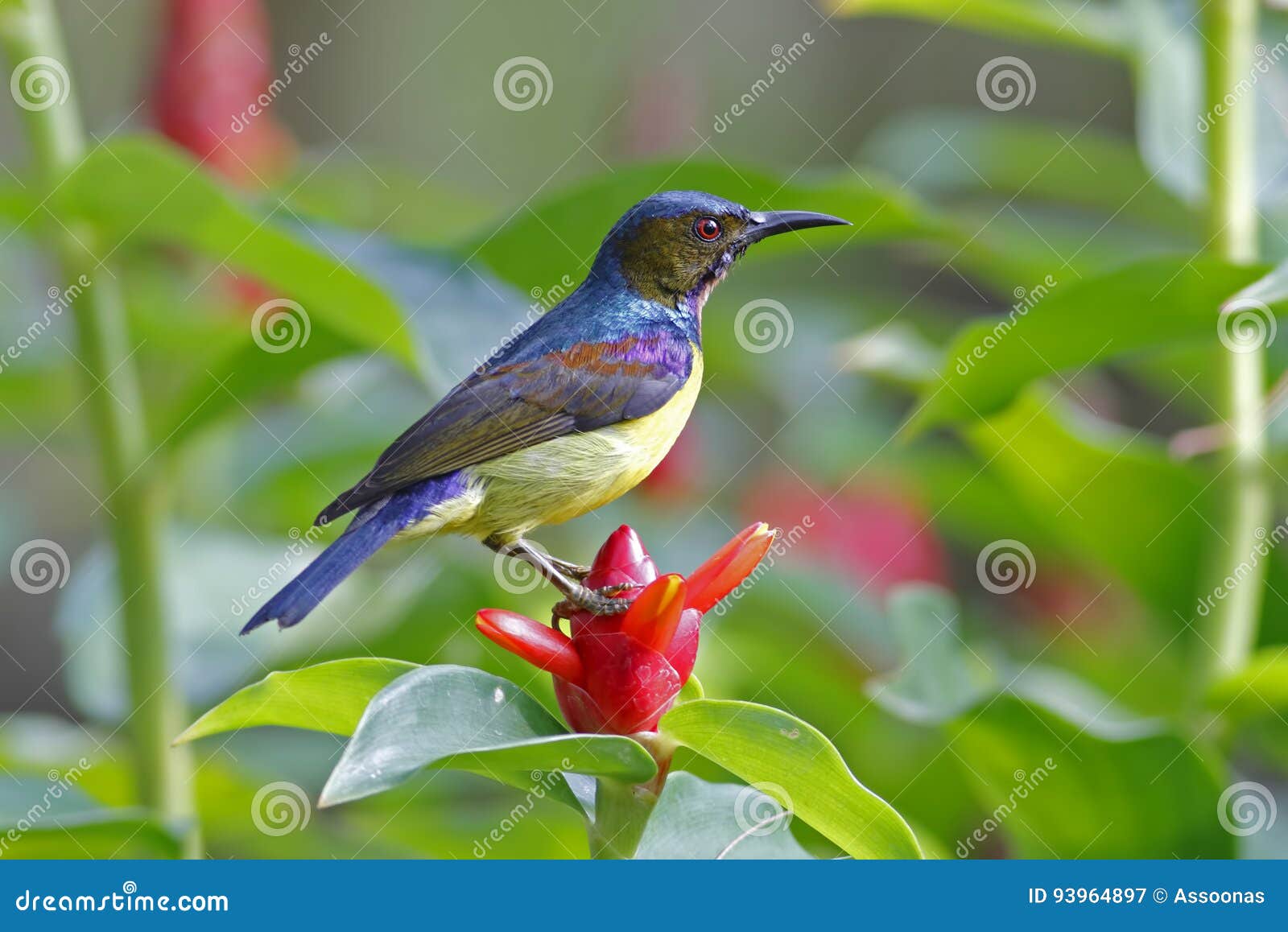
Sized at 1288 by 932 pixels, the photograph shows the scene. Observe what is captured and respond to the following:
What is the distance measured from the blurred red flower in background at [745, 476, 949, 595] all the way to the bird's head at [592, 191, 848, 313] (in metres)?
1.95

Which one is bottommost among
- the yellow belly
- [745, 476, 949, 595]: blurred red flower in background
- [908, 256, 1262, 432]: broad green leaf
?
the yellow belly

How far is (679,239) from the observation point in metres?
1.64

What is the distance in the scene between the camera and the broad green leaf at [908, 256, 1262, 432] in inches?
74.9

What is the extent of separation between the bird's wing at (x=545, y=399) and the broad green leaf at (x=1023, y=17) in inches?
51.4

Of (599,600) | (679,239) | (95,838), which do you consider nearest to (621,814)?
(599,600)

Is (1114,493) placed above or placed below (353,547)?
above

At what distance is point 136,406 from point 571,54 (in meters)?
5.74

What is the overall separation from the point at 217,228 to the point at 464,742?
1.16 metres

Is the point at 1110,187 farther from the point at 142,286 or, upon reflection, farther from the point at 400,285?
the point at 142,286

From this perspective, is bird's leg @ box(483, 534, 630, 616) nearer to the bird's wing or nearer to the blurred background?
the bird's wing

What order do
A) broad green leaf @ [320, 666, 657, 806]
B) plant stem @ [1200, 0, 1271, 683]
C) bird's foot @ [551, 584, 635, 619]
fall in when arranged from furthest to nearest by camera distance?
plant stem @ [1200, 0, 1271, 683] → bird's foot @ [551, 584, 635, 619] → broad green leaf @ [320, 666, 657, 806]

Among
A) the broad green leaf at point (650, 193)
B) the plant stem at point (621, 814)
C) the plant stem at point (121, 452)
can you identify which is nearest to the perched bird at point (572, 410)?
the plant stem at point (621, 814)

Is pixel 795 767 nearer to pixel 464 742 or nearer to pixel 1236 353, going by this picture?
pixel 464 742

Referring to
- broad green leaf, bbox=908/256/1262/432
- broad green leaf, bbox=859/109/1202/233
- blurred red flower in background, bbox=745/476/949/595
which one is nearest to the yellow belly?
broad green leaf, bbox=908/256/1262/432
